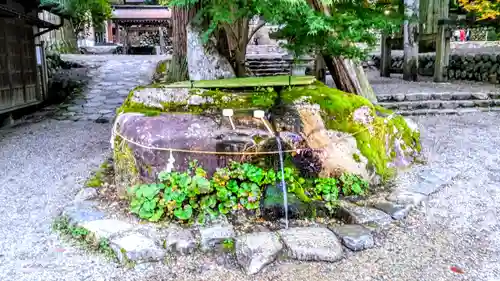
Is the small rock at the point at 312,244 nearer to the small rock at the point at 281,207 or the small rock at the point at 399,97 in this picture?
the small rock at the point at 281,207

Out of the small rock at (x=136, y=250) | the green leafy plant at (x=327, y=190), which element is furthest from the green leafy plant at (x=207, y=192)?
the small rock at (x=136, y=250)

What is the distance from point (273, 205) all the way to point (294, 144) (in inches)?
22.4

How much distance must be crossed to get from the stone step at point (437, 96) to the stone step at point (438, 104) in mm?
144

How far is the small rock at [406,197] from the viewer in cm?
321

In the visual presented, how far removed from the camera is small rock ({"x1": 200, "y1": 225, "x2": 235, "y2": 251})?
263 cm

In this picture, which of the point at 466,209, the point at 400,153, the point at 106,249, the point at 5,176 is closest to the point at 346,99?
the point at 400,153

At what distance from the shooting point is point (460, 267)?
238 centimetres

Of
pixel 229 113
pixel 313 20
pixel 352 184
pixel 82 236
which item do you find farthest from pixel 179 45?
pixel 82 236

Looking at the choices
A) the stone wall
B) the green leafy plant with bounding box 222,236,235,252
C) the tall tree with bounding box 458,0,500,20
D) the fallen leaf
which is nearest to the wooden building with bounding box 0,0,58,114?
the green leafy plant with bounding box 222,236,235,252

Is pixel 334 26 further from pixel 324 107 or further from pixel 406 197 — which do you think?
pixel 406 197

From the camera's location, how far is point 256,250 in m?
2.50

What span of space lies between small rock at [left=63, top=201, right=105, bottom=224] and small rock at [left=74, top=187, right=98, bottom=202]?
0.12m

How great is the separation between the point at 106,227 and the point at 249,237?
1025 mm

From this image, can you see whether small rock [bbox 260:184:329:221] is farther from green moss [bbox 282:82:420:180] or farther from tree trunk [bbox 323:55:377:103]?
tree trunk [bbox 323:55:377:103]
